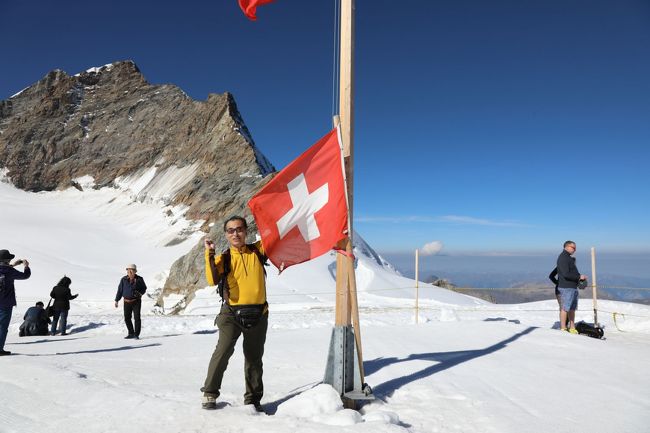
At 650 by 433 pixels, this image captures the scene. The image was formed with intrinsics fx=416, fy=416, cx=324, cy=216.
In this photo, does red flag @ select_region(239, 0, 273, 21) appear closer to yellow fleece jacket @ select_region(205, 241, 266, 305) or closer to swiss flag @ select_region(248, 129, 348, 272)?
swiss flag @ select_region(248, 129, 348, 272)

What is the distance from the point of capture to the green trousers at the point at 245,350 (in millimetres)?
4137

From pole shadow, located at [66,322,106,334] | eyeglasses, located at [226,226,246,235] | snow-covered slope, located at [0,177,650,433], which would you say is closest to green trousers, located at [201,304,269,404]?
snow-covered slope, located at [0,177,650,433]

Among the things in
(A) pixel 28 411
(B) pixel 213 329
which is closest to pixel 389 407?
(A) pixel 28 411

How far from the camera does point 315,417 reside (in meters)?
3.81

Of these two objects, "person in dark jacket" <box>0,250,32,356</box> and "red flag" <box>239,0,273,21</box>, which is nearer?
"red flag" <box>239,0,273,21</box>

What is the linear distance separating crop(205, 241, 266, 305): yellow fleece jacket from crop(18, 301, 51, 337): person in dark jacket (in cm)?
981

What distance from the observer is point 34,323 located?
36.6ft

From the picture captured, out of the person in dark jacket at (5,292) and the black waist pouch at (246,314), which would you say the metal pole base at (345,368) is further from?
the person in dark jacket at (5,292)

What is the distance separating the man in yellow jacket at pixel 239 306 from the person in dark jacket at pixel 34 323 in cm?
971

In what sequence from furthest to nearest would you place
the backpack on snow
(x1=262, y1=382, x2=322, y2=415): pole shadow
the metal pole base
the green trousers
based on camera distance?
the backpack on snow < the metal pole base < (x1=262, y1=382, x2=322, y2=415): pole shadow < the green trousers

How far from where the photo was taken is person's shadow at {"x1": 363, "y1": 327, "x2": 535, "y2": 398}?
497cm

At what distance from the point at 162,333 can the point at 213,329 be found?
1323 millimetres

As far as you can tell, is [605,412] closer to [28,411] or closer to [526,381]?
[526,381]

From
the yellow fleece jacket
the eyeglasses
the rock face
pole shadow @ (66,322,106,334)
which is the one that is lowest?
pole shadow @ (66,322,106,334)
